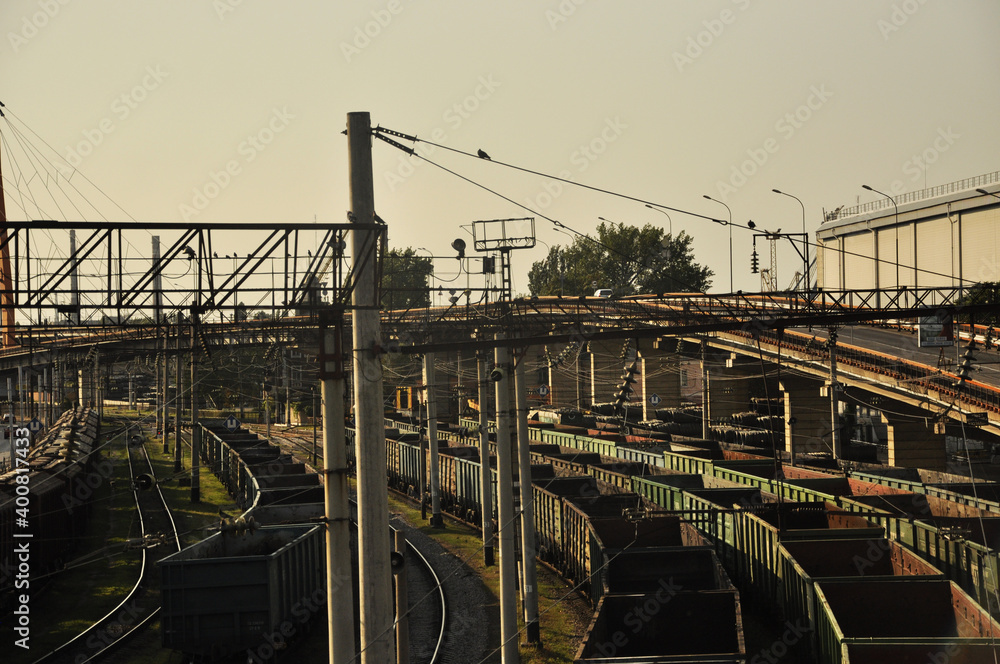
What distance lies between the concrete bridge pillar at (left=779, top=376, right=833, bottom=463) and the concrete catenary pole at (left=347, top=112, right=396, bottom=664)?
137 ft

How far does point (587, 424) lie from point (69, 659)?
43.1 m

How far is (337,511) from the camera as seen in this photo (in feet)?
37.5

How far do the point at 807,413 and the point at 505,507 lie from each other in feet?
125

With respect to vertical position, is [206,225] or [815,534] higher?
[206,225]

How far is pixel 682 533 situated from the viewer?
71.4 feet

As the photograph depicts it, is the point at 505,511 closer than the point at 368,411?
No

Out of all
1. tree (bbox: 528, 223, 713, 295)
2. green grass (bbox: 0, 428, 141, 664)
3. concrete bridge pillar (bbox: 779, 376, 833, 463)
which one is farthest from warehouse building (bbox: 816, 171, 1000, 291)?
green grass (bbox: 0, 428, 141, 664)

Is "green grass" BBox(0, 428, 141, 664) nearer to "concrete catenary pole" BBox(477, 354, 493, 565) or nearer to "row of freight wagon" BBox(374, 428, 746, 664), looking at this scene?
"concrete catenary pole" BBox(477, 354, 493, 565)

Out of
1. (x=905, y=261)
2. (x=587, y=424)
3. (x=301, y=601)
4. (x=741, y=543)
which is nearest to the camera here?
(x=301, y=601)

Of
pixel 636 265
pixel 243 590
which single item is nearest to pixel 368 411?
pixel 243 590

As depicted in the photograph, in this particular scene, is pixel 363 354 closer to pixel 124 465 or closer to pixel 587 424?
pixel 124 465

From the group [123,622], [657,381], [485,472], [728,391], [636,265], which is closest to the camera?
[123,622]

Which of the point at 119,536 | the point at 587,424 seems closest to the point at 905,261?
the point at 587,424

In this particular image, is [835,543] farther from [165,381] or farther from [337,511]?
[165,381]
